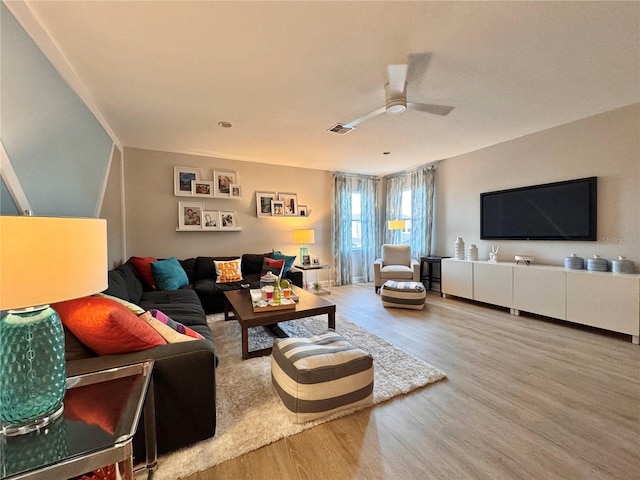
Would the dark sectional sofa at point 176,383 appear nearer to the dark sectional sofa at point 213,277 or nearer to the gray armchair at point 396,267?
the dark sectional sofa at point 213,277

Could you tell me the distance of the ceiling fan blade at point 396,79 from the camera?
6.04 ft

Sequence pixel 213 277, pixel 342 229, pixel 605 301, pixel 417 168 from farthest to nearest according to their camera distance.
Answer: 1. pixel 342 229
2. pixel 417 168
3. pixel 213 277
4. pixel 605 301

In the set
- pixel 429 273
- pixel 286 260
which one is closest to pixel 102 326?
pixel 286 260

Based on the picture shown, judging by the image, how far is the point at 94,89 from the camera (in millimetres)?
2359

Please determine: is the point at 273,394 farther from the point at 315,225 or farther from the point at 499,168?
the point at 499,168

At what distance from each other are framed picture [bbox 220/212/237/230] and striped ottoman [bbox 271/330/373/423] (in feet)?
10.6

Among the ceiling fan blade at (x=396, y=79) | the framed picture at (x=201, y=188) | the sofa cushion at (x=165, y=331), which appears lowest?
the sofa cushion at (x=165, y=331)

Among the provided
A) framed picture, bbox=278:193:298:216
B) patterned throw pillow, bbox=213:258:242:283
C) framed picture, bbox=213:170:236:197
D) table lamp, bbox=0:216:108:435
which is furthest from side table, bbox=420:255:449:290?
table lamp, bbox=0:216:108:435

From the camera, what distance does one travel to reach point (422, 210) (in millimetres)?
5340

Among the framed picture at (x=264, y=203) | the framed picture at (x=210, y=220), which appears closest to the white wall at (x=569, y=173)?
the framed picture at (x=264, y=203)

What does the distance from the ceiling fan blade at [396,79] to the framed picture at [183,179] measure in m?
3.45

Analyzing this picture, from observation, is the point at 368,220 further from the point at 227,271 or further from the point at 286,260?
the point at 227,271

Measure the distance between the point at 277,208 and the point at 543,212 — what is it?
13.5 feet

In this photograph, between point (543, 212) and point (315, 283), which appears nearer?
point (543, 212)
